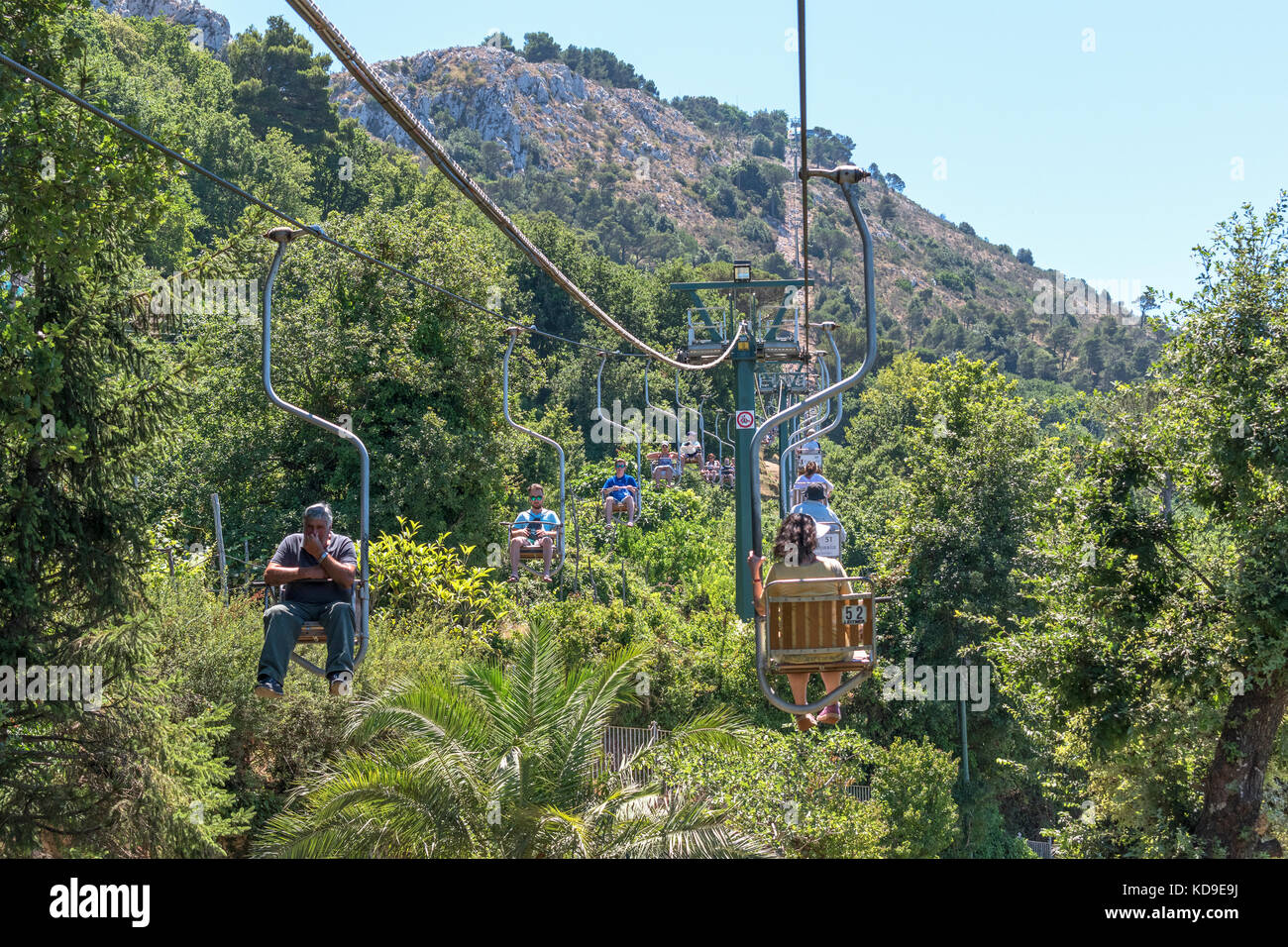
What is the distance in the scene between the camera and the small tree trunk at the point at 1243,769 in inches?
700

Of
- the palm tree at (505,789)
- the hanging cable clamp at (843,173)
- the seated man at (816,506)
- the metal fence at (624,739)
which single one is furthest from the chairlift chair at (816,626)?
the metal fence at (624,739)

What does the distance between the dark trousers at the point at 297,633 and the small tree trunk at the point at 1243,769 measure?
1376 cm

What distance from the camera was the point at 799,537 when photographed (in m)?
8.70

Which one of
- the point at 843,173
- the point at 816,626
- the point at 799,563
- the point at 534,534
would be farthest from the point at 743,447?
the point at 843,173

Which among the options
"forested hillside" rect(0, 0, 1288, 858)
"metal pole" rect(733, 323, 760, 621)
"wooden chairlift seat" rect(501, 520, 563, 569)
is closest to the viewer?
"forested hillside" rect(0, 0, 1288, 858)

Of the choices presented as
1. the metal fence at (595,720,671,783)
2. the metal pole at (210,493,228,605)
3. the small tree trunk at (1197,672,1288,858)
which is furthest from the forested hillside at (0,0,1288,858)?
the metal fence at (595,720,671,783)

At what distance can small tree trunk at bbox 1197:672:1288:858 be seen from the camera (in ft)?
58.3

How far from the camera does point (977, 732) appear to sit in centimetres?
2969

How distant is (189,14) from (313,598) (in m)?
170

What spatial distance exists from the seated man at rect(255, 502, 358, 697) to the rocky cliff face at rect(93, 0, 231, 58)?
494ft

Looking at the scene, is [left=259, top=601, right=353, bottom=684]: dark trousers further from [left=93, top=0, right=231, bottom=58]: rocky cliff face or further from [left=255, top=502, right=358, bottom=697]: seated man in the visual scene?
[left=93, top=0, right=231, bottom=58]: rocky cliff face

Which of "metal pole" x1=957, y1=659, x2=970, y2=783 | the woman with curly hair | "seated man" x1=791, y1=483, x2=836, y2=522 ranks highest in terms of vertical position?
"seated man" x1=791, y1=483, x2=836, y2=522

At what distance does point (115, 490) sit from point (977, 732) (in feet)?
68.1
